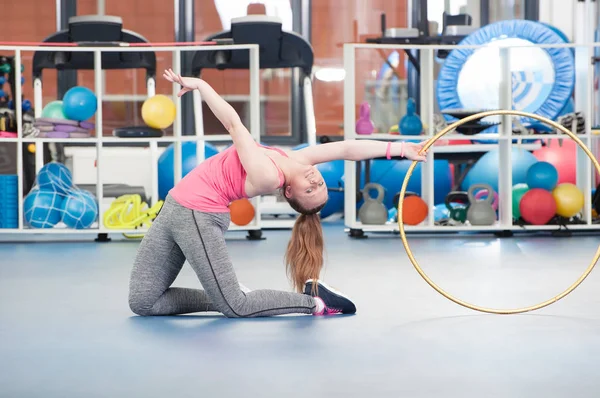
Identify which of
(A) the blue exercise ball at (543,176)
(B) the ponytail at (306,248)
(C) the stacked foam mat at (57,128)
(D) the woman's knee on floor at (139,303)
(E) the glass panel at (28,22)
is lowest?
(D) the woman's knee on floor at (139,303)

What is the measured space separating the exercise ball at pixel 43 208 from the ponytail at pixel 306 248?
365 cm

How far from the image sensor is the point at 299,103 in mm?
9945

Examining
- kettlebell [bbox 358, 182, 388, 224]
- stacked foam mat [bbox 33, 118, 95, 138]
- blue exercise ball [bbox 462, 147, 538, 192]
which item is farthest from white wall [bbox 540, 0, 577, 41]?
stacked foam mat [bbox 33, 118, 95, 138]

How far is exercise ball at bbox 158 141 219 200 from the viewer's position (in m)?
8.05

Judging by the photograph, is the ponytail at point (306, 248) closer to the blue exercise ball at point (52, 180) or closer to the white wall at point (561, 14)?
the blue exercise ball at point (52, 180)

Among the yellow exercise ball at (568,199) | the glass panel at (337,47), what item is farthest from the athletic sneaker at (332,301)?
the glass panel at (337,47)

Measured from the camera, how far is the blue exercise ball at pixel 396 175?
26.6 feet

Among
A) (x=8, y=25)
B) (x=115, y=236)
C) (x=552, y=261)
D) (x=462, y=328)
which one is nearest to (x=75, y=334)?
(x=462, y=328)

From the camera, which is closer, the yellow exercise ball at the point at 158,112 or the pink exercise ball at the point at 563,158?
the yellow exercise ball at the point at 158,112

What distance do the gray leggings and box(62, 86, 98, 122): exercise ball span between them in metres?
3.52

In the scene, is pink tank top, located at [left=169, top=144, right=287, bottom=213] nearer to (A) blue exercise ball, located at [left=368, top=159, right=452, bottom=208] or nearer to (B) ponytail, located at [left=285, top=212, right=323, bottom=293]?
(B) ponytail, located at [left=285, top=212, right=323, bottom=293]

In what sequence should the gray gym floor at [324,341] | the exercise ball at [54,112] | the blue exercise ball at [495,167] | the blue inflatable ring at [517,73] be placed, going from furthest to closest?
the blue inflatable ring at [517,73] → the blue exercise ball at [495,167] → the exercise ball at [54,112] → the gray gym floor at [324,341]

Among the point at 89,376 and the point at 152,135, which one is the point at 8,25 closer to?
the point at 152,135

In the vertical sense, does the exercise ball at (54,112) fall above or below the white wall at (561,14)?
below
